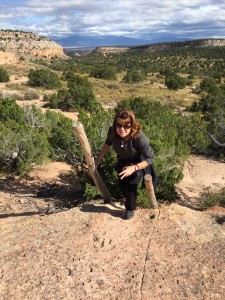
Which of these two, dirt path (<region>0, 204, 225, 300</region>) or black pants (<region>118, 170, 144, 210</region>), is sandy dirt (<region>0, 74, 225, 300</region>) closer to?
dirt path (<region>0, 204, 225, 300</region>)

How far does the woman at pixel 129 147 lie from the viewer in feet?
13.7

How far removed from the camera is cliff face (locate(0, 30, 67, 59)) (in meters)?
56.1

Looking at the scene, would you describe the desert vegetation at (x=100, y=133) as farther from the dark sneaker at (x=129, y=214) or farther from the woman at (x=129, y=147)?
the woman at (x=129, y=147)

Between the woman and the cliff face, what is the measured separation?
172 ft

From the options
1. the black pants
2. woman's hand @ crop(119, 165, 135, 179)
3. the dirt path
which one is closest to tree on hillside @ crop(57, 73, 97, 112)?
the dirt path

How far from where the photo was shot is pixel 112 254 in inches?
173

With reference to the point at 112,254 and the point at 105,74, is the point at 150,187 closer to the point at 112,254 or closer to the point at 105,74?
the point at 112,254

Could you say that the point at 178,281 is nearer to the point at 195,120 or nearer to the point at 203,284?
the point at 203,284

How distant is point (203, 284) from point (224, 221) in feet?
5.02

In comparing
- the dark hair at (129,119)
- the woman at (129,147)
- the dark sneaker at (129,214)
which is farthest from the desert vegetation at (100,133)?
the dark hair at (129,119)

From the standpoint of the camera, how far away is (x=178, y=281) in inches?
158

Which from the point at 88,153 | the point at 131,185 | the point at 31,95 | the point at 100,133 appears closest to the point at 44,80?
the point at 31,95

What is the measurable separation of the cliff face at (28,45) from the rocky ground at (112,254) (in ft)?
172

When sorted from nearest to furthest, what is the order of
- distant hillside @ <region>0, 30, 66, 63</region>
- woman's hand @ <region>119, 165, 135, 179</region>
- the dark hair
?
the dark hair, woman's hand @ <region>119, 165, 135, 179</region>, distant hillside @ <region>0, 30, 66, 63</region>
